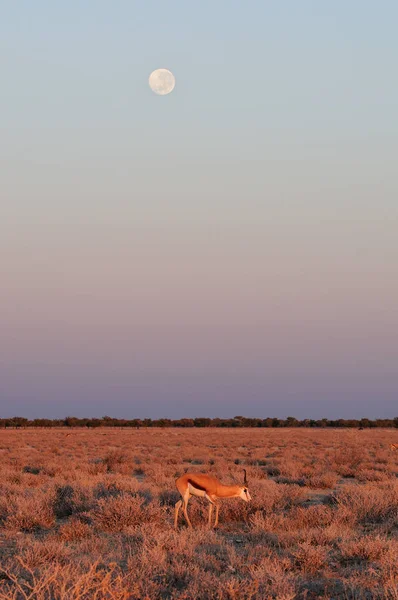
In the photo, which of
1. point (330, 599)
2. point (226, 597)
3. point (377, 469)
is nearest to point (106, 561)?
point (226, 597)

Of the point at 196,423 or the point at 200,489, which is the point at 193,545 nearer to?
the point at 200,489

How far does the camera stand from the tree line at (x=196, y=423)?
336 ft

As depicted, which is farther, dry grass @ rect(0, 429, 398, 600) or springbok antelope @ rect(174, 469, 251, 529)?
springbok antelope @ rect(174, 469, 251, 529)

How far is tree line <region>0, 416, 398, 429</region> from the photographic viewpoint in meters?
103

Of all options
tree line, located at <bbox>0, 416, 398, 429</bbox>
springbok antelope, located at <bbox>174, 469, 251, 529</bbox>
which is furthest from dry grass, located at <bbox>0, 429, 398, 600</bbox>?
tree line, located at <bbox>0, 416, 398, 429</bbox>

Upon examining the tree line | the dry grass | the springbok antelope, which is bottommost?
the dry grass

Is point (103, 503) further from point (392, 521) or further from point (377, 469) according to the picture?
point (377, 469)

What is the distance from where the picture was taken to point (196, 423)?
110m

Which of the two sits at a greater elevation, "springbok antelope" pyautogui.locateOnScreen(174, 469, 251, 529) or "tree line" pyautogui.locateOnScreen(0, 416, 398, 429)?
"tree line" pyautogui.locateOnScreen(0, 416, 398, 429)

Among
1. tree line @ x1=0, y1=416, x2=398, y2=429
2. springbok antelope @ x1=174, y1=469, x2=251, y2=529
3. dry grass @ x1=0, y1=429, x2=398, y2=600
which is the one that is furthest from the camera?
tree line @ x1=0, y1=416, x2=398, y2=429

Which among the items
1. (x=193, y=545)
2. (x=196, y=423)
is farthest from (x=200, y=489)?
(x=196, y=423)

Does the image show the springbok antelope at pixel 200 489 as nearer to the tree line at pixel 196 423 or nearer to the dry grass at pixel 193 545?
the dry grass at pixel 193 545

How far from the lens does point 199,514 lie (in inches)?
517

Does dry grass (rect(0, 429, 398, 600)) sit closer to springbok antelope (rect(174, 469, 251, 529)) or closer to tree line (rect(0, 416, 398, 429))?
springbok antelope (rect(174, 469, 251, 529))
